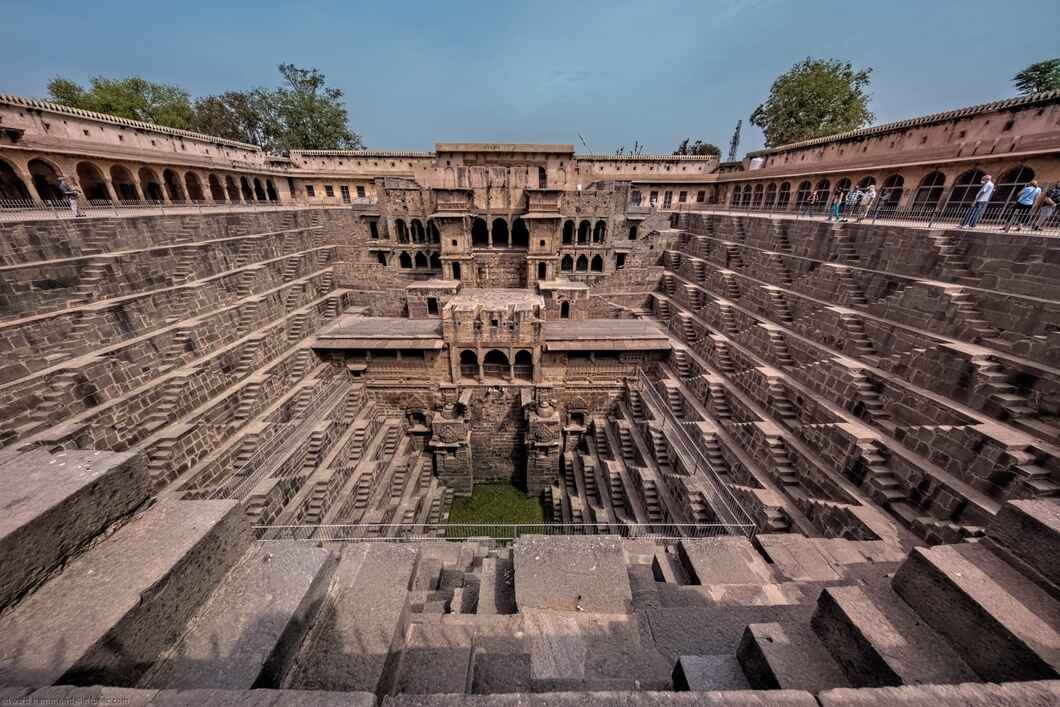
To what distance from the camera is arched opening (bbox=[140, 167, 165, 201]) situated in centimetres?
2558

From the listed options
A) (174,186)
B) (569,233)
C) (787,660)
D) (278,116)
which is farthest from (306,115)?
(787,660)

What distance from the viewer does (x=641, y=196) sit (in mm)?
36625

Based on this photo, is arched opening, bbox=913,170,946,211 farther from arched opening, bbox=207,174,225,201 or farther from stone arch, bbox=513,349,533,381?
arched opening, bbox=207,174,225,201

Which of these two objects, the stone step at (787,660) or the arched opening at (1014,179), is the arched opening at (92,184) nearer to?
the stone step at (787,660)

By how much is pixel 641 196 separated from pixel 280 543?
39.7 metres

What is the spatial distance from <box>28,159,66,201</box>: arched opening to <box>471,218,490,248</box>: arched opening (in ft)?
78.1

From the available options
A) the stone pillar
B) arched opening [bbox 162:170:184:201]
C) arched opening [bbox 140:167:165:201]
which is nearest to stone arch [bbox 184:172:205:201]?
arched opening [bbox 162:170:184:201]

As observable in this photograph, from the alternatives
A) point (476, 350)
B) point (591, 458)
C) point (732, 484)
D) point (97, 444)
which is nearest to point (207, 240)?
point (97, 444)

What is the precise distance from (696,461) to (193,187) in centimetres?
4141

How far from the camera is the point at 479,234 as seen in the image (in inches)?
1003

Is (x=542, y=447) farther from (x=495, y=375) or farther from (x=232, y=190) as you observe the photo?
(x=232, y=190)

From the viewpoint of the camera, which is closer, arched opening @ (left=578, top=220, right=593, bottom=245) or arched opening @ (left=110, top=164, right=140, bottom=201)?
arched opening @ (left=578, top=220, right=593, bottom=245)

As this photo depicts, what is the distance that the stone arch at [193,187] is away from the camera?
29.0 meters

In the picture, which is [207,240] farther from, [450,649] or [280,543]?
[450,649]
